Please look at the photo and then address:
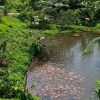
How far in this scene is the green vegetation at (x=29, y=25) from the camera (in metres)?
27.1

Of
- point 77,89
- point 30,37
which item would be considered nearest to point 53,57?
point 30,37

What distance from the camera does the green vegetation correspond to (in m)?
27.1

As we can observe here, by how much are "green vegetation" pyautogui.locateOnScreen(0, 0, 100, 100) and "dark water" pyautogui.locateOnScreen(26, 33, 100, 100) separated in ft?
3.99

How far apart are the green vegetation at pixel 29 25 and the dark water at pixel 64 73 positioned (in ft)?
3.99

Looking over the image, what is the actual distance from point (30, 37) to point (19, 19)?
9920mm

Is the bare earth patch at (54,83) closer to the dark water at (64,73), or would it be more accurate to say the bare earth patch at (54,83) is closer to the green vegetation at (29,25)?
the dark water at (64,73)

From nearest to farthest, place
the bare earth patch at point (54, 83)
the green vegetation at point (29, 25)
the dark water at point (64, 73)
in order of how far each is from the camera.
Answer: the bare earth patch at point (54, 83), the dark water at point (64, 73), the green vegetation at point (29, 25)

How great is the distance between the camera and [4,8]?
43.9 m

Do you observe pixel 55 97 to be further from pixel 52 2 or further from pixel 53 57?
pixel 52 2

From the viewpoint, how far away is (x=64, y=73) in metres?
28.0

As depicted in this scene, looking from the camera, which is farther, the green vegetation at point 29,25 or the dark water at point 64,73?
the green vegetation at point 29,25

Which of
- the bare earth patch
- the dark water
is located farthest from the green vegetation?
the dark water

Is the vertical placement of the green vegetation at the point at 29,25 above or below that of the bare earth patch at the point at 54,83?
above

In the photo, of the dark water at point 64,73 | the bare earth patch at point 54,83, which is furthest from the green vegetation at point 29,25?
the dark water at point 64,73
